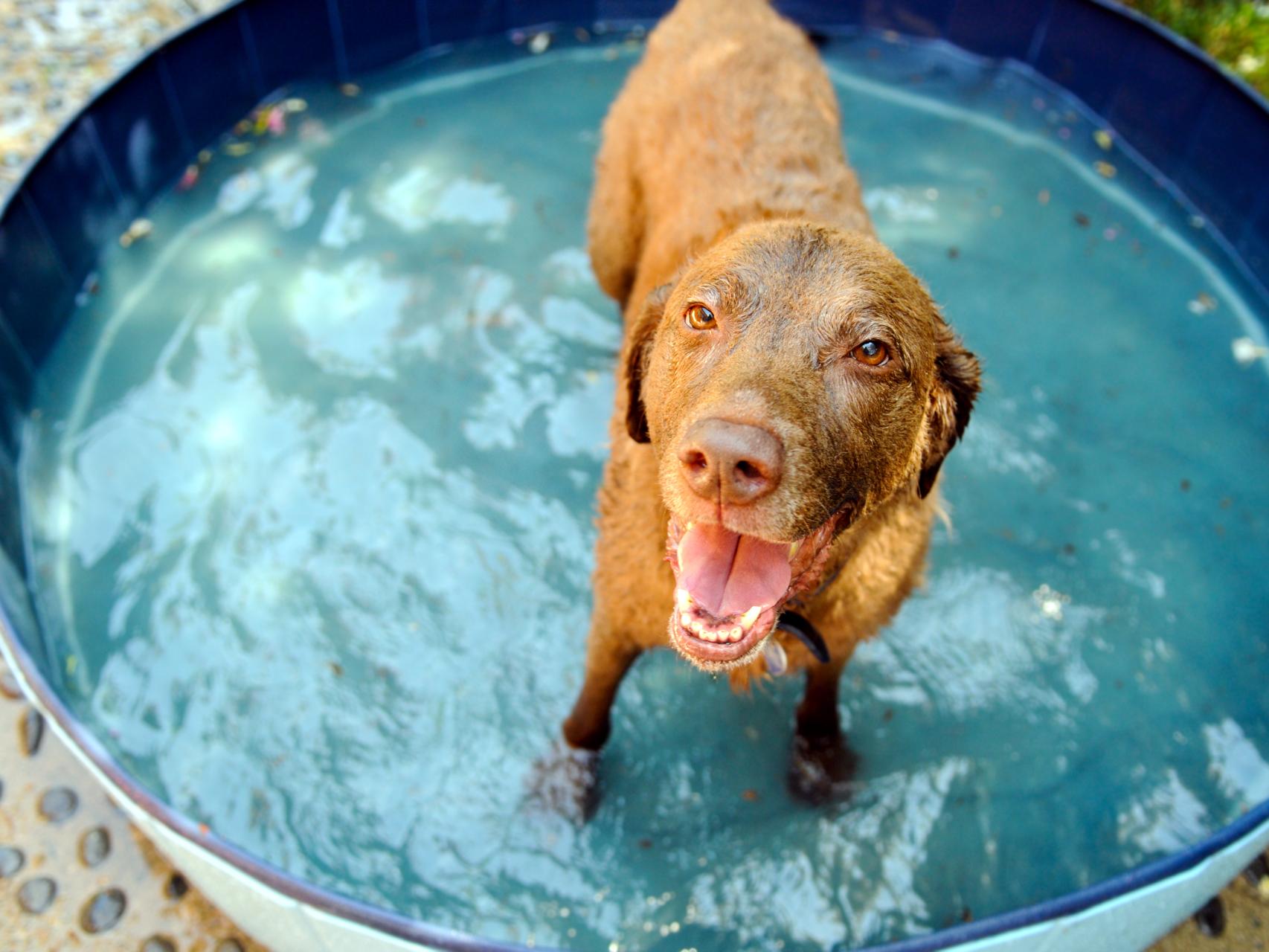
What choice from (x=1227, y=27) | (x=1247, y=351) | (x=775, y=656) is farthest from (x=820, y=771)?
(x=1227, y=27)

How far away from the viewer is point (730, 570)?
252 centimetres

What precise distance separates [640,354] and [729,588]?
83 centimetres

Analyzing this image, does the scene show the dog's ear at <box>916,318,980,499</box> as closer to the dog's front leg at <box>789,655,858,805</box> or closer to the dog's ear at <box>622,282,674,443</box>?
the dog's ear at <box>622,282,674,443</box>

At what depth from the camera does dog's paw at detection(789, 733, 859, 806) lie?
4.07 meters

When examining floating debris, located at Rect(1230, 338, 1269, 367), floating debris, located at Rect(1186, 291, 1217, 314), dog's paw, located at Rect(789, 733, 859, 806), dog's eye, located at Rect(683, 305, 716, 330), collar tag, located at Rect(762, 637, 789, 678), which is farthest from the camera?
floating debris, located at Rect(1186, 291, 1217, 314)

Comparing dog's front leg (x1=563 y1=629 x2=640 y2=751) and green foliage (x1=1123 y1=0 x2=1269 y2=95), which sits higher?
green foliage (x1=1123 y1=0 x2=1269 y2=95)

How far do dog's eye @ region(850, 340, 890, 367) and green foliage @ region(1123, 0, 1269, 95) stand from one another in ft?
21.0

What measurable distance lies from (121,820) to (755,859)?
2.43 m

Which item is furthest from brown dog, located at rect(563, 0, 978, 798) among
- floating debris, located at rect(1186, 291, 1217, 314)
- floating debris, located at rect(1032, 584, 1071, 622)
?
floating debris, located at rect(1186, 291, 1217, 314)

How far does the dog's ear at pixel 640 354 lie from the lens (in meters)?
2.93

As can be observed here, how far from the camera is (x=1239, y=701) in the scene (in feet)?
14.7

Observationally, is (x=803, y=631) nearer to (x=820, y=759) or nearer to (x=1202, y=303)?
(x=820, y=759)

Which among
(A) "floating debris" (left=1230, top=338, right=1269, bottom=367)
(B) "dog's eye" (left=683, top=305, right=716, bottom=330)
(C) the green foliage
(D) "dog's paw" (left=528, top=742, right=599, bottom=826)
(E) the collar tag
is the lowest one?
(D) "dog's paw" (left=528, top=742, right=599, bottom=826)

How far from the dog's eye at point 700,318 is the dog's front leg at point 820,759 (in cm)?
196
